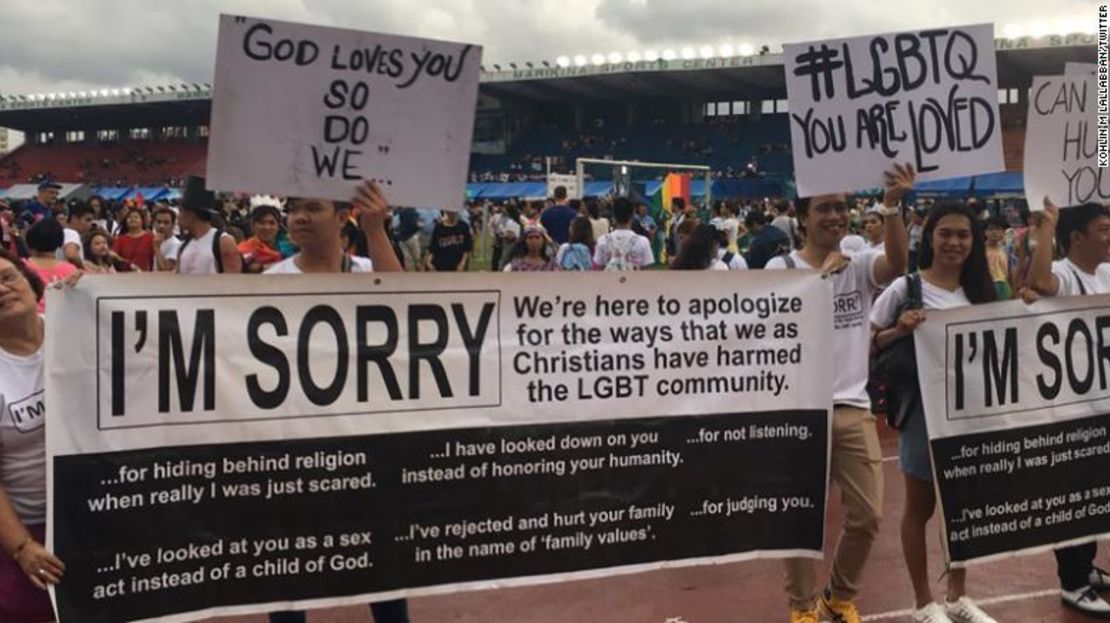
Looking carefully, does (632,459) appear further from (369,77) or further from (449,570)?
(369,77)

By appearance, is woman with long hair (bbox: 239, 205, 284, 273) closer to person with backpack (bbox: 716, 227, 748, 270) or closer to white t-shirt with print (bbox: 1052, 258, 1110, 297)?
person with backpack (bbox: 716, 227, 748, 270)

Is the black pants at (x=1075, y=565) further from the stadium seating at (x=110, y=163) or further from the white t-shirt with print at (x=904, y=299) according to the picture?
the stadium seating at (x=110, y=163)

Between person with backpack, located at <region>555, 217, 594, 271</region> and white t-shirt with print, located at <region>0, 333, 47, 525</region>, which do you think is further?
person with backpack, located at <region>555, 217, 594, 271</region>

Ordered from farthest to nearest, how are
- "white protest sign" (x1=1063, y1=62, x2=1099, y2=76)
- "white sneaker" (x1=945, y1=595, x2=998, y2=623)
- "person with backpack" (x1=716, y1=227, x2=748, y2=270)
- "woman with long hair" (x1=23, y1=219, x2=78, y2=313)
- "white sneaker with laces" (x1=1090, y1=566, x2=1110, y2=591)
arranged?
"person with backpack" (x1=716, y1=227, x2=748, y2=270), "woman with long hair" (x1=23, y1=219, x2=78, y2=313), "white sneaker with laces" (x1=1090, y1=566, x2=1110, y2=591), "white protest sign" (x1=1063, y1=62, x2=1099, y2=76), "white sneaker" (x1=945, y1=595, x2=998, y2=623)

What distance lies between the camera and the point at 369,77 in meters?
3.19

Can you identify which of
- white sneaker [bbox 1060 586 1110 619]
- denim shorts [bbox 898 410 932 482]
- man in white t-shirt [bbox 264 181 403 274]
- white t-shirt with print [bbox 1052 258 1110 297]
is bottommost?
white sneaker [bbox 1060 586 1110 619]

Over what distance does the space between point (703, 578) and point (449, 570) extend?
208 cm

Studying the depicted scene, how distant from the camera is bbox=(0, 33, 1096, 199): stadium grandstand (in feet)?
144

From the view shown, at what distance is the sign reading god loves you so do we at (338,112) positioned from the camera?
120 inches

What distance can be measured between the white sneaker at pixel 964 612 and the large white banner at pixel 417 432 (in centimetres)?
96

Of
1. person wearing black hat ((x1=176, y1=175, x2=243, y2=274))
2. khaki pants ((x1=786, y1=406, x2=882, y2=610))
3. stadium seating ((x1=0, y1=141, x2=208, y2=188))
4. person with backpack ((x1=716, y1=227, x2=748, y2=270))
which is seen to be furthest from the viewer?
stadium seating ((x1=0, y1=141, x2=208, y2=188))

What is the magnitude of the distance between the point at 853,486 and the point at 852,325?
623 millimetres

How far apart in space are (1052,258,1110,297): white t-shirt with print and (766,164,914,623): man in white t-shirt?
0.86 metres

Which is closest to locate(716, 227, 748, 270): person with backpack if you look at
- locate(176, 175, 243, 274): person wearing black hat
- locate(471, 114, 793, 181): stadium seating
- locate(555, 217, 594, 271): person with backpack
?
locate(555, 217, 594, 271): person with backpack
